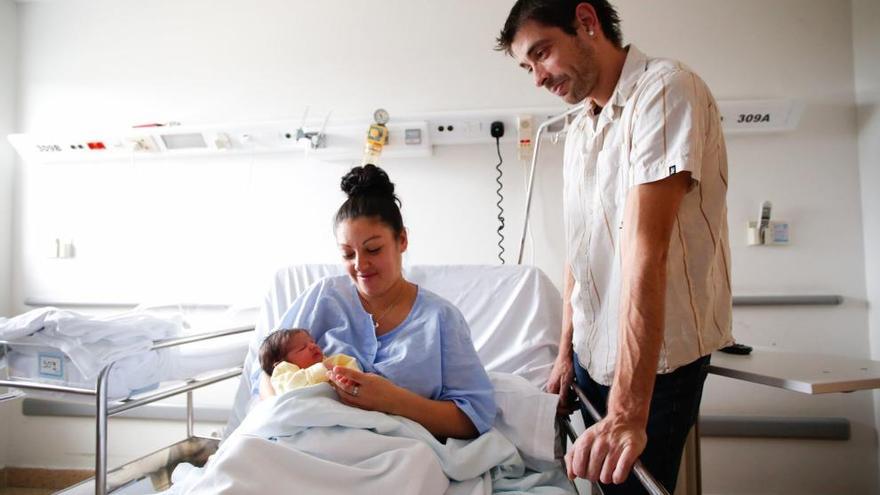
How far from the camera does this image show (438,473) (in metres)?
1.00

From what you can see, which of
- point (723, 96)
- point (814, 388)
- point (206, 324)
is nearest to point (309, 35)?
point (206, 324)

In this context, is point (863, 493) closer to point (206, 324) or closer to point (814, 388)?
point (814, 388)

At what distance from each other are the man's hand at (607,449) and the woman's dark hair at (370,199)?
750 millimetres

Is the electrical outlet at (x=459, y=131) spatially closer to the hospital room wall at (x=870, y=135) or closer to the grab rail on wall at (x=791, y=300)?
the grab rail on wall at (x=791, y=300)

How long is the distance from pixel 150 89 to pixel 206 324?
1307mm

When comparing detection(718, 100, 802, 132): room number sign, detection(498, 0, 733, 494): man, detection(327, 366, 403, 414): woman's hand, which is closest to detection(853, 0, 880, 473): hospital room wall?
detection(718, 100, 802, 132): room number sign

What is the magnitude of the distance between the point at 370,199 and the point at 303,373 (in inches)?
18.9

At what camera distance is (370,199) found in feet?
4.47

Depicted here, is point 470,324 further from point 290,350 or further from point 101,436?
point 101,436

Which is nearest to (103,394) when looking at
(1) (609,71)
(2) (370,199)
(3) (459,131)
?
(2) (370,199)

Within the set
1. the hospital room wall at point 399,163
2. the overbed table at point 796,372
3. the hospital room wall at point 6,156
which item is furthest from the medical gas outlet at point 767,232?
the hospital room wall at point 6,156

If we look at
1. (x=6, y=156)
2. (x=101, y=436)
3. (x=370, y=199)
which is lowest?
(x=101, y=436)

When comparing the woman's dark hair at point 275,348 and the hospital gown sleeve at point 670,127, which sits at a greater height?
the hospital gown sleeve at point 670,127

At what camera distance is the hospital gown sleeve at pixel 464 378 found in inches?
47.7
